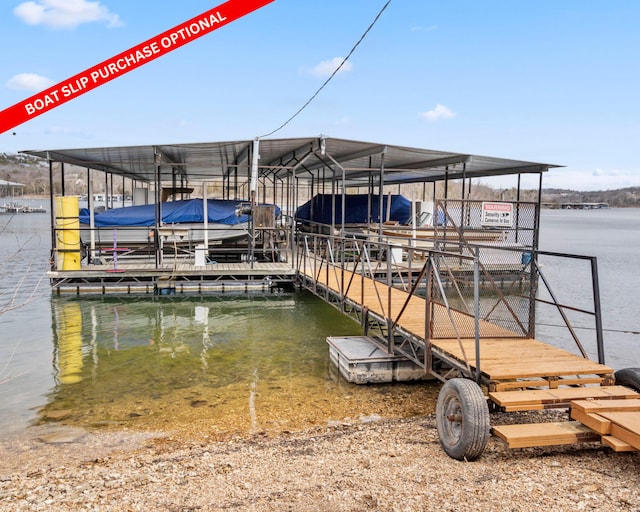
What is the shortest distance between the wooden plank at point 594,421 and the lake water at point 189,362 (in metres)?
2.36

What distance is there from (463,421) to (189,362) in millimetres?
5761

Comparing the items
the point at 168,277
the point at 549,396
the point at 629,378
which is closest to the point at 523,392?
the point at 549,396

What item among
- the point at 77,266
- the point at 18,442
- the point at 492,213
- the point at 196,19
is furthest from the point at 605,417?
the point at 77,266

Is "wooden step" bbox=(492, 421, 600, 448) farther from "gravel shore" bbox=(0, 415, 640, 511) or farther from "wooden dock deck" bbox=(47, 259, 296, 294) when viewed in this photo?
"wooden dock deck" bbox=(47, 259, 296, 294)

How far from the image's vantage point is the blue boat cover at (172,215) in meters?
16.8

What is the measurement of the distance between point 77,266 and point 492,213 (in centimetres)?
1144

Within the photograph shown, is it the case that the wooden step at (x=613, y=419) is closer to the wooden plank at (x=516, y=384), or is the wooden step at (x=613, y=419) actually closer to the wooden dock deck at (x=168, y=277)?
the wooden plank at (x=516, y=384)

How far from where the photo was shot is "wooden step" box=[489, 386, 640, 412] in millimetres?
4648

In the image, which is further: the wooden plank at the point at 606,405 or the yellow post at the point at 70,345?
the yellow post at the point at 70,345

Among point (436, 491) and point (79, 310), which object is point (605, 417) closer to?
point (436, 491)

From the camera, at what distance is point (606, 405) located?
465 cm

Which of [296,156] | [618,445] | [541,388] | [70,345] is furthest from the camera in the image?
[296,156]

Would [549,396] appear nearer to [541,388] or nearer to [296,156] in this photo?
[541,388]

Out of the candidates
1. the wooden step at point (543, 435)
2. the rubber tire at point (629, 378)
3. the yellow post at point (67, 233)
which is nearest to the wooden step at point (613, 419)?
the wooden step at point (543, 435)
